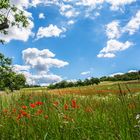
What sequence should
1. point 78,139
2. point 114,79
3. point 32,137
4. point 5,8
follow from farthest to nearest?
point 114,79, point 5,8, point 32,137, point 78,139

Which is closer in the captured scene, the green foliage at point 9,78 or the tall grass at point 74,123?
the tall grass at point 74,123

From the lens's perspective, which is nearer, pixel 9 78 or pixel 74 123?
pixel 74 123

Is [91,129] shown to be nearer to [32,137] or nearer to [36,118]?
[32,137]

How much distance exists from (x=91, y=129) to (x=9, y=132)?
1.64m

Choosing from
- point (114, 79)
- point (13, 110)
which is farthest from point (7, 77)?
point (114, 79)

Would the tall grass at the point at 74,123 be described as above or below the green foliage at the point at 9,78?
below

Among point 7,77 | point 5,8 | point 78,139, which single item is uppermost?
point 5,8

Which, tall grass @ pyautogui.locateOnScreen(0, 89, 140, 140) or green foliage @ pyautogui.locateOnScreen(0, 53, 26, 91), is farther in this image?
green foliage @ pyautogui.locateOnScreen(0, 53, 26, 91)

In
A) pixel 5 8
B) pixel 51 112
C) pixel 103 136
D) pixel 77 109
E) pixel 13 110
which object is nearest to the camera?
pixel 103 136

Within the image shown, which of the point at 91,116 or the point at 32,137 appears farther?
the point at 91,116

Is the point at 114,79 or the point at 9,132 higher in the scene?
the point at 114,79

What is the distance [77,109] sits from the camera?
766 centimetres

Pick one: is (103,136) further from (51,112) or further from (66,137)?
(51,112)

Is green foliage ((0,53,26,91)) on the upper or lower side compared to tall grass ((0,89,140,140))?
upper
